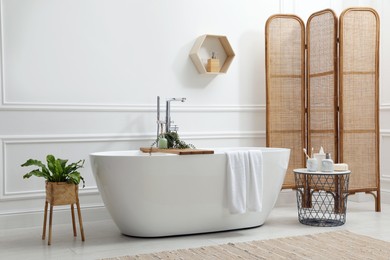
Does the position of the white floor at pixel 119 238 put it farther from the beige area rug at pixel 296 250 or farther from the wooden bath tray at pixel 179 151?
the wooden bath tray at pixel 179 151

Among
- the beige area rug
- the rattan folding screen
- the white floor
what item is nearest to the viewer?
the beige area rug

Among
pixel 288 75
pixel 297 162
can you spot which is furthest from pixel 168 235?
pixel 288 75

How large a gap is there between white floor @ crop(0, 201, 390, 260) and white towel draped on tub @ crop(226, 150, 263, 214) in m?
0.22

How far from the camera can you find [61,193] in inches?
140

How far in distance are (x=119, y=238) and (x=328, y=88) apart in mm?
2279

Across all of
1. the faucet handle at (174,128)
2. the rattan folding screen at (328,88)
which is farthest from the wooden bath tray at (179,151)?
the rattan folding screen at (328,88)

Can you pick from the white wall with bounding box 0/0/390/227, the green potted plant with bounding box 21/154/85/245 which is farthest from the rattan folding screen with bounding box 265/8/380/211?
the green potted plant with bounding box 21/154/85/245

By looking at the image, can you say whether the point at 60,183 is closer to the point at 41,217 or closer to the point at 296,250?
the point at 41,217

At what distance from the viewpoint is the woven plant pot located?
11.6 feet

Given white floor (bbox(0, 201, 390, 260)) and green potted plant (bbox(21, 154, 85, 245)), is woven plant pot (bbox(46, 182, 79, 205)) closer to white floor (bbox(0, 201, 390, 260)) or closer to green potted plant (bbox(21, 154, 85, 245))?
green potted plant (bbox(21, 154, 85, 245))

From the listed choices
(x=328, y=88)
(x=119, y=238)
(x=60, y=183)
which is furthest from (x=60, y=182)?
(x=328, y=88)

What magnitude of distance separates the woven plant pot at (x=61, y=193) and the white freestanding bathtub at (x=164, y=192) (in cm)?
19

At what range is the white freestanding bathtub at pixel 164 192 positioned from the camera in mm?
3525

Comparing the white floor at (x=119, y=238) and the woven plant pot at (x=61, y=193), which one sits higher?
the woven plant pot at (x=61, y=193)
